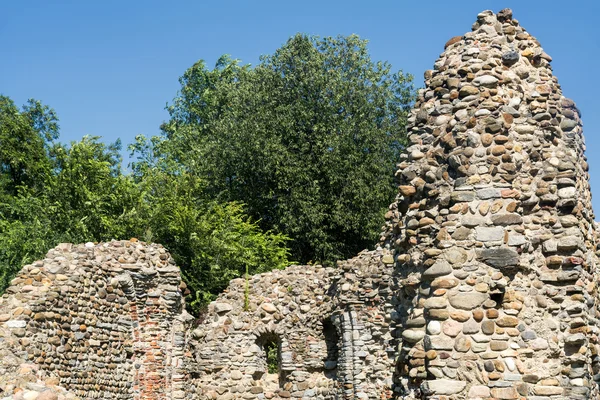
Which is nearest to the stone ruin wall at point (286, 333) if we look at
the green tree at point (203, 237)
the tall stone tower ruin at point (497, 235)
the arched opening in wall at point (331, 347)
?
the arched opening in wall at point (331, 347)

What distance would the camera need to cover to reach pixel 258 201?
100.0 feet

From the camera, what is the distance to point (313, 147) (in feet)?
97.0

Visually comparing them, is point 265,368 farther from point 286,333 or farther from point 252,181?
point 252,181

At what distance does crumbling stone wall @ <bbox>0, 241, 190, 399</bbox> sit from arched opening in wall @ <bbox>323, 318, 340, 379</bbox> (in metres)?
3.30

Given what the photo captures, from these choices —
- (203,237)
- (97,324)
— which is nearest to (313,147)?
(203,237)

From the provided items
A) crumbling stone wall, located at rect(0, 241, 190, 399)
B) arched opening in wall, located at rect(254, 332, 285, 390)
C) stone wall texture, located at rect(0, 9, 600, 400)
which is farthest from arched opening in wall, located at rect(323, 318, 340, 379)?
stone wall texture, located at rect(0, 9, 600, 400)

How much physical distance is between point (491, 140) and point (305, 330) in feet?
39.5

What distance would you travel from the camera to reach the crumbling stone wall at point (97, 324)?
13.8m

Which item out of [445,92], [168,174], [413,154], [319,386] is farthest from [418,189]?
[168,174]

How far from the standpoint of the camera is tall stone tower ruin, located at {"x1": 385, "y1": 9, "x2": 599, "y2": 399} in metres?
7.42

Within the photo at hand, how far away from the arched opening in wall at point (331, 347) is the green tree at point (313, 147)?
364 inches

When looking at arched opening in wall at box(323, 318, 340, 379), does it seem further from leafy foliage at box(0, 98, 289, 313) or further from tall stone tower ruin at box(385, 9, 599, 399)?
tall stone tower ruin at box(385, 9, 599, 399)

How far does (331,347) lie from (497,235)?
470 inches

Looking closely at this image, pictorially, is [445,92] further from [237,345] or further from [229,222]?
[229,222]
